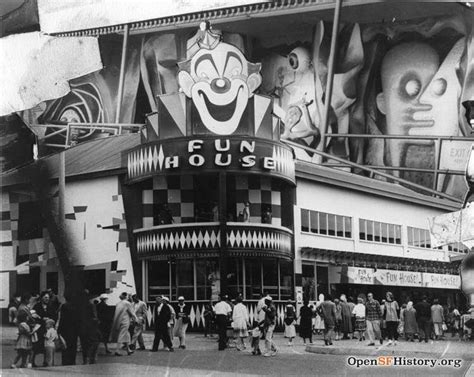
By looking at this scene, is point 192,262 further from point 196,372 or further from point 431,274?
point 431,274

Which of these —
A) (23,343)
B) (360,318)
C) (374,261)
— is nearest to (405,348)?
(360,318)

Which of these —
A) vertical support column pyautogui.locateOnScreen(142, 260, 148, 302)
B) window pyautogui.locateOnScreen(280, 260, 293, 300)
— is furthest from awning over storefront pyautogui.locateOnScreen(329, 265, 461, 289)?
vertical support column pyautogui.locateOnScreen(142, 260, 148, 302)

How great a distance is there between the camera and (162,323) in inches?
247

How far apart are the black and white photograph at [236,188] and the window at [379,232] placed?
32mm

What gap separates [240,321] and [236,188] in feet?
3.78

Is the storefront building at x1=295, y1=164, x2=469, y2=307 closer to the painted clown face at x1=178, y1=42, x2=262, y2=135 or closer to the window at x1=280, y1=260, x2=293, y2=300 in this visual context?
the window at x1=280, y1=260, x2=293, y2=300

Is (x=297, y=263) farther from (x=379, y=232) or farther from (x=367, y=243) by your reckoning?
(x=379, y=232)

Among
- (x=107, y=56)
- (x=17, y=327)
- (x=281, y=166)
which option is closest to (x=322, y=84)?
(x=281, y=166)

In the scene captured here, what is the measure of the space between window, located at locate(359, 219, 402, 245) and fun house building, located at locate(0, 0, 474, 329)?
21 mm

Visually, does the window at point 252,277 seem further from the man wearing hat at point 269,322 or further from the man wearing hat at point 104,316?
the man wearing hat at point 104,316

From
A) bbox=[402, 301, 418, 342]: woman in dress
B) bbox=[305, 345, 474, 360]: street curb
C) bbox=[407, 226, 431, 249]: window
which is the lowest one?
bbox=[305, 345, 474, 360]: street curb

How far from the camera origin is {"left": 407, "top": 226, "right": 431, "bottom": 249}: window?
287 inches

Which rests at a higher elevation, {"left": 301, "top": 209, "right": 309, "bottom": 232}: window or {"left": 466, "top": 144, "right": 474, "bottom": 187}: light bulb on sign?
{"left": 466, "top": 144, "right": 474, "bottom": 187}: light bulb on sign

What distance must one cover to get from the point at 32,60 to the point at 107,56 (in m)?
0.75
